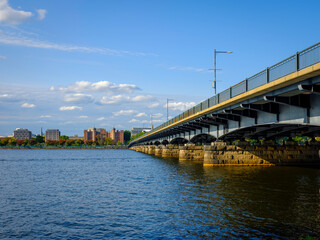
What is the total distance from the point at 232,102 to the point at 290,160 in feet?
64.4

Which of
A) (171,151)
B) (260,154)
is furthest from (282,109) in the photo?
(171,151)

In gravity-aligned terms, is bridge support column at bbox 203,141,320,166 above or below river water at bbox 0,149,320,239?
above

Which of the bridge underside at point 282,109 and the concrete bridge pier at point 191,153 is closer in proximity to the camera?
the bridge underside at point 282,109

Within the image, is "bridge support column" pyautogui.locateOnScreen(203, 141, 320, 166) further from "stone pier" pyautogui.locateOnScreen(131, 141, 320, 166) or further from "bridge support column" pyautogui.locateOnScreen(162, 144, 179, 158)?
"bridge support column" pyautogui.locateOnScreen(162, 144, 179, 158)

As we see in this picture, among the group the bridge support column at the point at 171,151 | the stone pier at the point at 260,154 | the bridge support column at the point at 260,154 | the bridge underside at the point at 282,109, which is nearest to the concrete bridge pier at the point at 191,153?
the stone pier at the point at 260,154

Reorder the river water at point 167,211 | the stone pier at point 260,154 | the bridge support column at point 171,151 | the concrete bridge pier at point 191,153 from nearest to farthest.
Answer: the river water at point 167,211 → the stone pier at point 260,154 → the concrete bridge pier at point 191,153 → the bridge support column at point 171,151

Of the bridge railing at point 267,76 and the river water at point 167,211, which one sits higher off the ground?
the bridge railing at point 267,76

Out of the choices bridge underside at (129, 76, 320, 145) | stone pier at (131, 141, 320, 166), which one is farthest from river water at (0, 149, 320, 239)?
stone pier at (131, 141, 320, 166)

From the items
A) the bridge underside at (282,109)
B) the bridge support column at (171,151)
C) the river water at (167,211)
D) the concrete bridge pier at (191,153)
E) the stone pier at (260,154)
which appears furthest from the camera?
the bridge support column at (171,151)

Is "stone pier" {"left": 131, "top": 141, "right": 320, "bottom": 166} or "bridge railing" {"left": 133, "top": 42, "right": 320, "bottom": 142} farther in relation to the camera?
"stone pier" {"left": 131, "top": 141, "right": 320, "bottom": 166}

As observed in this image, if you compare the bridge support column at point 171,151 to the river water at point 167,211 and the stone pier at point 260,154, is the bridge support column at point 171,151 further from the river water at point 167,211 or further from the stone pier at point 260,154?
the river water at point 167,211

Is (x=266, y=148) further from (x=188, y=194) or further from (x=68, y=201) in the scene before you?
(x=68, y=201)

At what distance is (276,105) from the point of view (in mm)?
24719

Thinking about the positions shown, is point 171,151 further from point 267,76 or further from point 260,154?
point 267,76
